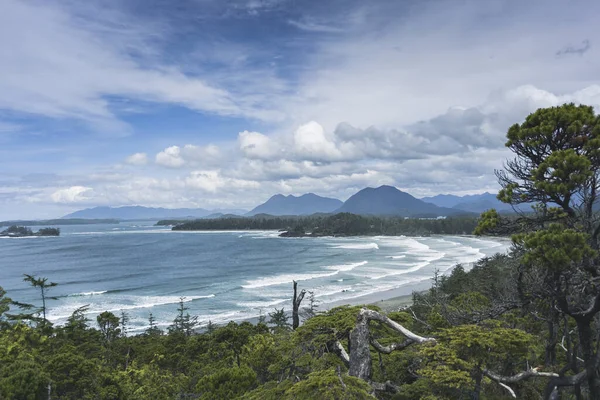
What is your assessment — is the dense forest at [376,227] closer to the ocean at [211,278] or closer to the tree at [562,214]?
the ocean at [211,278]

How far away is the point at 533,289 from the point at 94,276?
57.2 meters

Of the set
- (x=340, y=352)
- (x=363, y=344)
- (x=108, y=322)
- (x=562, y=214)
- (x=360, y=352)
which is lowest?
(x=108, y=322)

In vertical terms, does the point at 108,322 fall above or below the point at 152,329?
above

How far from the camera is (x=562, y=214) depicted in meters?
7.82

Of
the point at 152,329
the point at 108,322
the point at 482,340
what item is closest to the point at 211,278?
the point at 152,329

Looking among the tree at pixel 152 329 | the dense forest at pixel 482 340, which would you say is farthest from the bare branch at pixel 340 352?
the tree at pixel 152 329

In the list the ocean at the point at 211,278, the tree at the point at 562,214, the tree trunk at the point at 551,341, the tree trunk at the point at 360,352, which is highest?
the tree at the point at 562,214

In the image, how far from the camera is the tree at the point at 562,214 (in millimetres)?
5977

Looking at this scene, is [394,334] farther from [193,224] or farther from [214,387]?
[193,224]

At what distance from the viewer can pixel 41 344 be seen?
581 inches

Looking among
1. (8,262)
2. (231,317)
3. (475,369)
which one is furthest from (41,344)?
(8,262)

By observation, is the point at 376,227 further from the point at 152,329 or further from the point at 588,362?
the point at 588,362

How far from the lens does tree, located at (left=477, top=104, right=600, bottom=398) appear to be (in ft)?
19.6

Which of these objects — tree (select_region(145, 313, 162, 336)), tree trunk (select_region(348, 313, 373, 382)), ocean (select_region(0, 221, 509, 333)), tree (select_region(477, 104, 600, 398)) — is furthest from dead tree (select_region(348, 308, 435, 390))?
ocean (select_region(0, 221, 509, 333))
